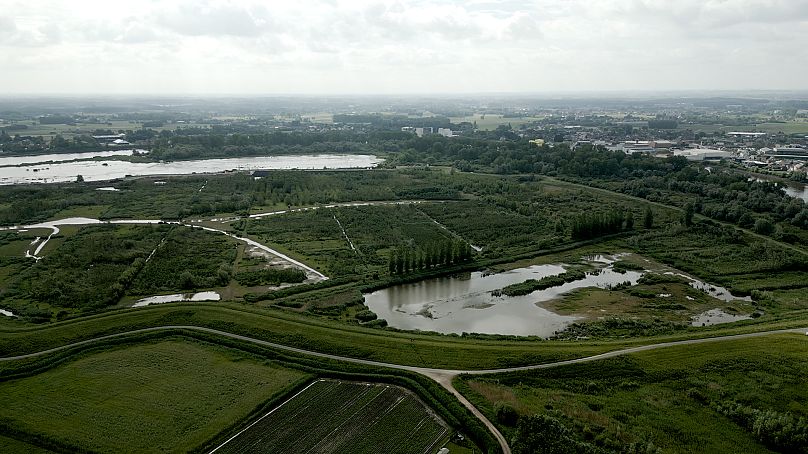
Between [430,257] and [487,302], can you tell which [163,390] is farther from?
[430,257]

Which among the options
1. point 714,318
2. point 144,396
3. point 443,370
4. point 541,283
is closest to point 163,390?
point 144,396

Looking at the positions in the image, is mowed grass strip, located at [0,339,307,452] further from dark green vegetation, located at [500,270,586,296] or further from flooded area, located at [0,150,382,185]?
flooded area, located at [0,150,382,185]

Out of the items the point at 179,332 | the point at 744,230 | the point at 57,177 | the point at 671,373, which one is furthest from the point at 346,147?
the point at 671,373

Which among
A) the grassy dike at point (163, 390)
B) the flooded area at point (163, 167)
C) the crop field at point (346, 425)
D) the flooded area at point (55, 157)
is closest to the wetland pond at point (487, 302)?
the grassy dike at point (163, 390)

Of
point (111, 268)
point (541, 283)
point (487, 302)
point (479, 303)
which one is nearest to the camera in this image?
point (479, 303)

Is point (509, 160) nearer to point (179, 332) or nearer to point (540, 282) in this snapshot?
point (540, 282)

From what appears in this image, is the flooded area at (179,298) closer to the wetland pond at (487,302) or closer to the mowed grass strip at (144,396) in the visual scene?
the mowed grass strip at (144,396)
